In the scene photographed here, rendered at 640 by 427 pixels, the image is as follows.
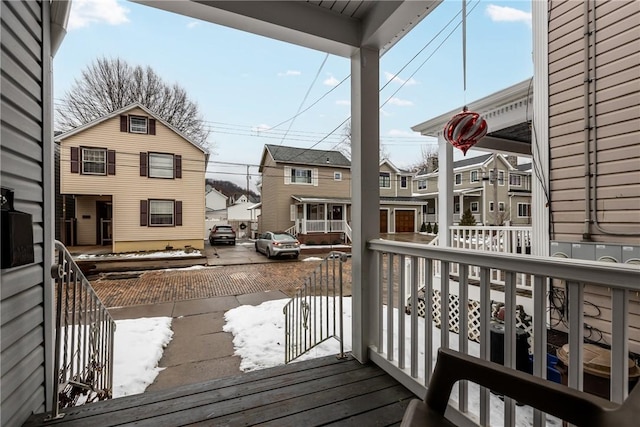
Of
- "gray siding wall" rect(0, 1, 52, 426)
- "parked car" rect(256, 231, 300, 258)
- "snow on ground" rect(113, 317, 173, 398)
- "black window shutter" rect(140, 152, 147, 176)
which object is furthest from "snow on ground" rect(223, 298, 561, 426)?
"black window shutter" rect(140, 152, 147, 176)

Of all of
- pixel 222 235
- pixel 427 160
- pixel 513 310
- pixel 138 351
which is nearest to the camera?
pixel 513 310

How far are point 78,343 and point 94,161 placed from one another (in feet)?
34.3

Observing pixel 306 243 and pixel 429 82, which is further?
pixel 306 243

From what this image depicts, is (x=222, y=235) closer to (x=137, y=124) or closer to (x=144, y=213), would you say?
(x=144, y=213)

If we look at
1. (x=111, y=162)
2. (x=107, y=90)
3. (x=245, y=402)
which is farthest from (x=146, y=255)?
(x=245, y=402)

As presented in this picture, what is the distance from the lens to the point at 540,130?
306 centimetres

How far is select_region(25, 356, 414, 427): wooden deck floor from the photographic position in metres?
1.45

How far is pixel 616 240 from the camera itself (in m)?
2.45

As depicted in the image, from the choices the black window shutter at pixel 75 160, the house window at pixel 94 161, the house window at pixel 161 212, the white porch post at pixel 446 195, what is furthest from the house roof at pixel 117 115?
the white porch post at pixel 446 195

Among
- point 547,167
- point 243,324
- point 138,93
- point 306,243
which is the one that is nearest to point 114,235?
point 138,93

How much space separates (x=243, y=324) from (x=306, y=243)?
31.5ft

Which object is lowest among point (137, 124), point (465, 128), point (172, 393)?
point (172, 393)

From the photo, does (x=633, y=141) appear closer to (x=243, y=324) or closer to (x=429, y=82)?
(x=429, y=82)

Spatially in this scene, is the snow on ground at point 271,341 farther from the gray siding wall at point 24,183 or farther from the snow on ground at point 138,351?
the gray siding wall at point 24,183
